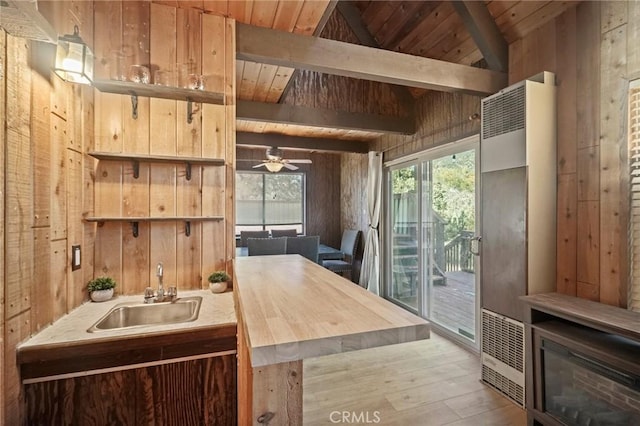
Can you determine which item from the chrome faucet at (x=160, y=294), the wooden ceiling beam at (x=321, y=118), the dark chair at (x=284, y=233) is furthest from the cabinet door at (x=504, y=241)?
the dark chair at (x=284, y=233)

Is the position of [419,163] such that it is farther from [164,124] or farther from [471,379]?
[164,124]

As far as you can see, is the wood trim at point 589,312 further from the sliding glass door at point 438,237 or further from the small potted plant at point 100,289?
the small potted plant at point 100,289

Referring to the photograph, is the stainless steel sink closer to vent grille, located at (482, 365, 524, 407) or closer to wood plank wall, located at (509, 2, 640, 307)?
vent grille, located at (482, 365, 524, 407)

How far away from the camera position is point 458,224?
3.36 meters

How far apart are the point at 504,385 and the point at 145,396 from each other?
2.42 metres

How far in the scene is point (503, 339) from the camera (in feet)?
7.64

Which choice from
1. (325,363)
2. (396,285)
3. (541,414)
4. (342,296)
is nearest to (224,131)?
(342,296)

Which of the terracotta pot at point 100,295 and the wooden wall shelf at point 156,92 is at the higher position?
the wooden wall shelf at point 156,92

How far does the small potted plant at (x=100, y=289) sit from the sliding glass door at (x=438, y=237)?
117 inches

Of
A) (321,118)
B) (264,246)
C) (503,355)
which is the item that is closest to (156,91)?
(321,118)

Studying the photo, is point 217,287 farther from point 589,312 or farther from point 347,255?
point 347,255

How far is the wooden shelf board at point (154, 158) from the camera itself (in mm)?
1642

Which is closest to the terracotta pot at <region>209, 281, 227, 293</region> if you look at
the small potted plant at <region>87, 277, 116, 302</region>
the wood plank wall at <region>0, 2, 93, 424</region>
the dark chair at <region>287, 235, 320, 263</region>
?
the small potted plant at <region>87, 277, 116, 302</region>

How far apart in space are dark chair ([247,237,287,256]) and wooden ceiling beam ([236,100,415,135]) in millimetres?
1640
